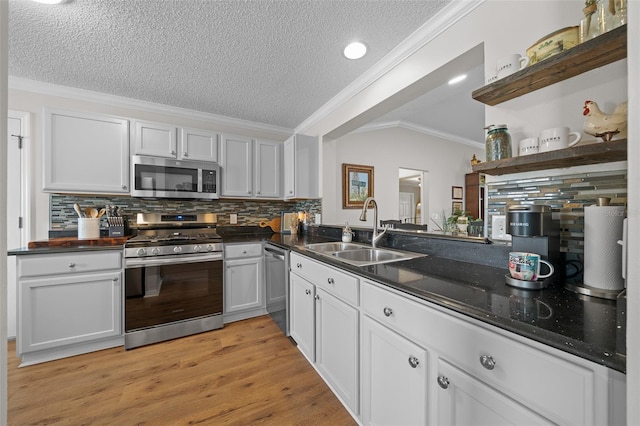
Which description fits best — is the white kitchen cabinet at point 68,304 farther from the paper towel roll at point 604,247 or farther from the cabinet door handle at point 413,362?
the paper towel roll at point 604,247

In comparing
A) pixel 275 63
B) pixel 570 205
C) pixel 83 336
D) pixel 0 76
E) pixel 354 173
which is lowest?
pixel 83 336

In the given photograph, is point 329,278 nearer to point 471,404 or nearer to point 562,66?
point 471,404

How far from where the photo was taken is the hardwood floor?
141 cm

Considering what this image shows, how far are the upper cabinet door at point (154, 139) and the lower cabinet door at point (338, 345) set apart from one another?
2.19 metres

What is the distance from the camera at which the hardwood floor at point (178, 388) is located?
141cm

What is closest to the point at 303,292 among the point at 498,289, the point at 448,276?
the point at 448,276

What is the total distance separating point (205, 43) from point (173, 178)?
137 cm

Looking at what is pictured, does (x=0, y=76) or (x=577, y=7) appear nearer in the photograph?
(x=0, y=76)

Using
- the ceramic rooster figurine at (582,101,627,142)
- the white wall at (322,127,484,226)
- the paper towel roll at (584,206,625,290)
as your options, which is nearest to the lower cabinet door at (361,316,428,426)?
the paper towel roll at (584,206,625,290)

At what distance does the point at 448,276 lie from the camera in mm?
1109

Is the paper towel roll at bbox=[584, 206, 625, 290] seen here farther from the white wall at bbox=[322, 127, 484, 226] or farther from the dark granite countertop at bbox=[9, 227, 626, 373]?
the white wall at bbox=[322, 127, 484, 226]

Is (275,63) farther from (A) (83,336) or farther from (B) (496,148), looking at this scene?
(A) (83,336)

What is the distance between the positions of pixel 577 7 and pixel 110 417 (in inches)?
118

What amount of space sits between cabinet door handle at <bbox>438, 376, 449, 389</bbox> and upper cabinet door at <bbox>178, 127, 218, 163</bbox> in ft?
9.18
